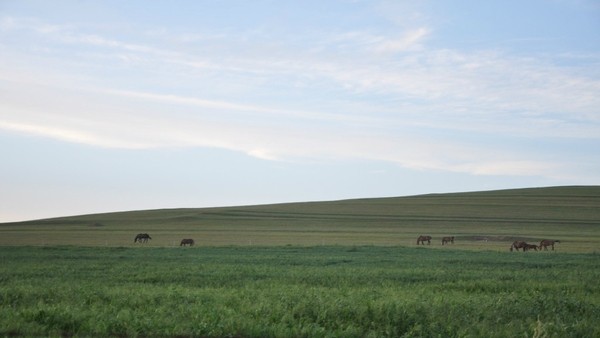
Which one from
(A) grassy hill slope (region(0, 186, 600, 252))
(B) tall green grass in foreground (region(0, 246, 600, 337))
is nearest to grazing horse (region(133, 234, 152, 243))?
(A) grassy hill slope (region(0, 186, 600, 252))

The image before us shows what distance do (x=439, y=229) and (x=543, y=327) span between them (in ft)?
190

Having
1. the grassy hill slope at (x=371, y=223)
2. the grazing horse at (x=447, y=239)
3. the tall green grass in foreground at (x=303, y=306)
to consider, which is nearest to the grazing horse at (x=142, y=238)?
the grassy hill slope at (x=371, y=223)

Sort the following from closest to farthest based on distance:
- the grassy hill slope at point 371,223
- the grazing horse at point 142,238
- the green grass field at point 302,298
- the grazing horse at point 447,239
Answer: the green grass field at point 302,298 < the grazing horse at point 447,239 < the grazing horse at point 142,238 < the grassy hill slope at point 371,223

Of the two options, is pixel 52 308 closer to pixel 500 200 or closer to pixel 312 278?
pixel 312 278

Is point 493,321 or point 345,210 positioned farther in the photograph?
point 345,210

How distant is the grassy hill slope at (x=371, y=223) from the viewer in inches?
2260

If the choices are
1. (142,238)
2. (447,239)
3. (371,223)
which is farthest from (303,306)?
(371,223)

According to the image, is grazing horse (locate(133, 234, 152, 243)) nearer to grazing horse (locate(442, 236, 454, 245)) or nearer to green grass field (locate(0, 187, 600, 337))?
green grass field (locate(0, 187, 600, 337))

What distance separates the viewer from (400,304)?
1375 centimetres

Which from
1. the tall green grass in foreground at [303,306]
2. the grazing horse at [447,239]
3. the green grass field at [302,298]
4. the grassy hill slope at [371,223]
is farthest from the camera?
the grassy hill slope at [371,223]

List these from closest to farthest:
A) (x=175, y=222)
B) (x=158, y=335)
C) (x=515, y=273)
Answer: (x=158, y=335), (x=515, y=273), (x=175, y=222)

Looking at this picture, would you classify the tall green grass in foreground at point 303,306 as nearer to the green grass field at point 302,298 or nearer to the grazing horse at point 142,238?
the green grass field at point 302,298

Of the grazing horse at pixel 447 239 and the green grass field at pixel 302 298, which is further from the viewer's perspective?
the grazing horse at pixel 447 239

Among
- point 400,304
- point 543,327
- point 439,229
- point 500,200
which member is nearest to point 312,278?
point 400,304
